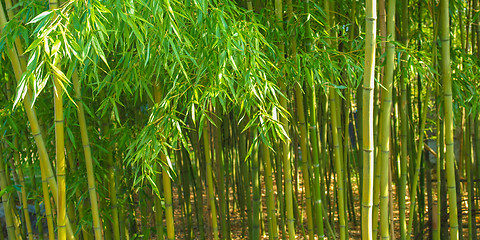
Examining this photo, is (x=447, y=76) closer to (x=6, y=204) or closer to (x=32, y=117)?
(x=32, y=117)

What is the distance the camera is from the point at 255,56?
1.78m

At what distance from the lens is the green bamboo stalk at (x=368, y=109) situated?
1.36 m

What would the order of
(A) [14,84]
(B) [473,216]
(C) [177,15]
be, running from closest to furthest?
(C) [177,15] < (A) [14,84] < (B) [473,216]

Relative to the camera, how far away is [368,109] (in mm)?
1413

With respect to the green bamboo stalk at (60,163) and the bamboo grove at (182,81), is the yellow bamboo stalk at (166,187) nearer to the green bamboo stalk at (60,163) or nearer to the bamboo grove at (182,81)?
the bamboo grove at (182,81)

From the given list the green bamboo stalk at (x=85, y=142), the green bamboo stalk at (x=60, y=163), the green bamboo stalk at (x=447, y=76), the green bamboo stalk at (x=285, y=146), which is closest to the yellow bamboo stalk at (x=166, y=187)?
the green bamboo stalk at (x=85, y=142)

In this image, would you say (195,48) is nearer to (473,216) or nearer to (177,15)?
(177,15)

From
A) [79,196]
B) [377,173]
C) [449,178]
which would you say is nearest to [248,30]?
[377,173]

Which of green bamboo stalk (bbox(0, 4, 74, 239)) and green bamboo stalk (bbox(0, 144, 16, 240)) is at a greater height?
green bamboo stalk (bbox(0, 4, 74, 239))

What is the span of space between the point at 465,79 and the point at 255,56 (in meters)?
1.29

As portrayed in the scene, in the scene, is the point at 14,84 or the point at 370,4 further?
the point at 14,84

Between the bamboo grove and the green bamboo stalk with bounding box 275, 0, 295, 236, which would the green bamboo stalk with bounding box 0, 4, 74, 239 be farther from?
the green bamboo stalk with bounding box 275, 0, 295, 236

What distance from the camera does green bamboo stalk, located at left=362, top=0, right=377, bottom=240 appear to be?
136 cm

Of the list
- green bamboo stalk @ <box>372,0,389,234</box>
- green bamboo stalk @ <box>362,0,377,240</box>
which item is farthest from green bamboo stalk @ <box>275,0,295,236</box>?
green bamboo stalk @ <box>362,0,377,240</box>
